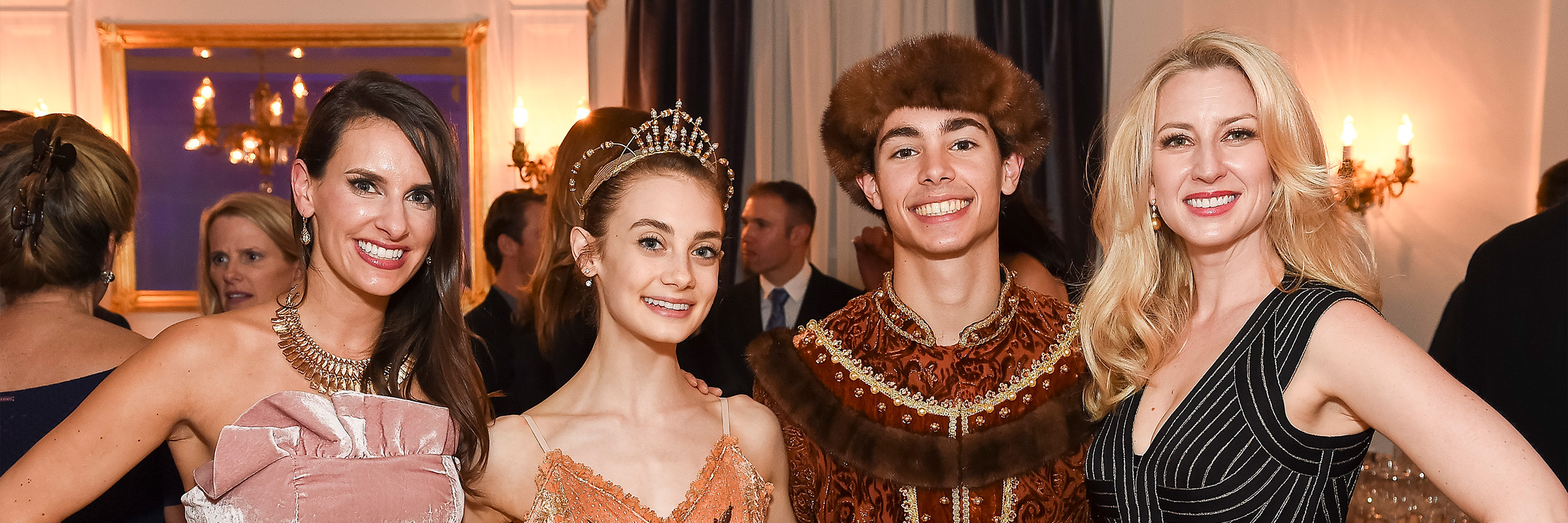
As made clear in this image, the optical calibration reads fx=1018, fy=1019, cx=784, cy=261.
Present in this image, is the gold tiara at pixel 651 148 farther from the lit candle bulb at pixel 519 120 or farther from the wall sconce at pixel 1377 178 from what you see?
the wall sconce at pixel 1377 178

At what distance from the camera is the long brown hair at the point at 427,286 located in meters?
1.84

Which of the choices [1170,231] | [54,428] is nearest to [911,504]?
[1170,231]

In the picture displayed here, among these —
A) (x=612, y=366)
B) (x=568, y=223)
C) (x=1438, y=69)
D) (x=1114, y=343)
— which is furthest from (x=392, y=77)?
(x=1438, y=69)

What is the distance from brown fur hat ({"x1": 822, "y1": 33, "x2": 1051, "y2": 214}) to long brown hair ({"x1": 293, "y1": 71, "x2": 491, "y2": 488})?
0.86 meters

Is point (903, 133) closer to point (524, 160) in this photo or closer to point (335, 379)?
point (335, 379)

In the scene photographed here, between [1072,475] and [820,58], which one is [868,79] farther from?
[820,58]

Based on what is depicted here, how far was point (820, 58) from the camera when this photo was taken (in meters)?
6.17

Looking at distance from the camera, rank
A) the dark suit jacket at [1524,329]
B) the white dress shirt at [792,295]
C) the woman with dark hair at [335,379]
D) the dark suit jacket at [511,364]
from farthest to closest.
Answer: the white dress shirt at [792,295] < the dark suit jacket at [511,364] < the dark suit jacket at [1524,329] < the woman with dark hair at [335,379]

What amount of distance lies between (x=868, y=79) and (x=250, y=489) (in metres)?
1.44

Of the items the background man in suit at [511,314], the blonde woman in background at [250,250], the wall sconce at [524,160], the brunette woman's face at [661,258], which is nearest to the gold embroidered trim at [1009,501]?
the brunette woman's face at [661,258]

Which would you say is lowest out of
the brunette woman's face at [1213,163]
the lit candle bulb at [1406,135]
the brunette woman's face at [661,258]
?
the brunette woman's face at [661,258]

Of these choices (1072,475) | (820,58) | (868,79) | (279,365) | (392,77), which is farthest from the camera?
(820,58)

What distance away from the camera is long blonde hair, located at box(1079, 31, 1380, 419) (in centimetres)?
189

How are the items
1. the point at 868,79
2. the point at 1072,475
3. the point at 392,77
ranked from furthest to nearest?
the point at 868,79, the point at 1072,475, the point at 392,77
